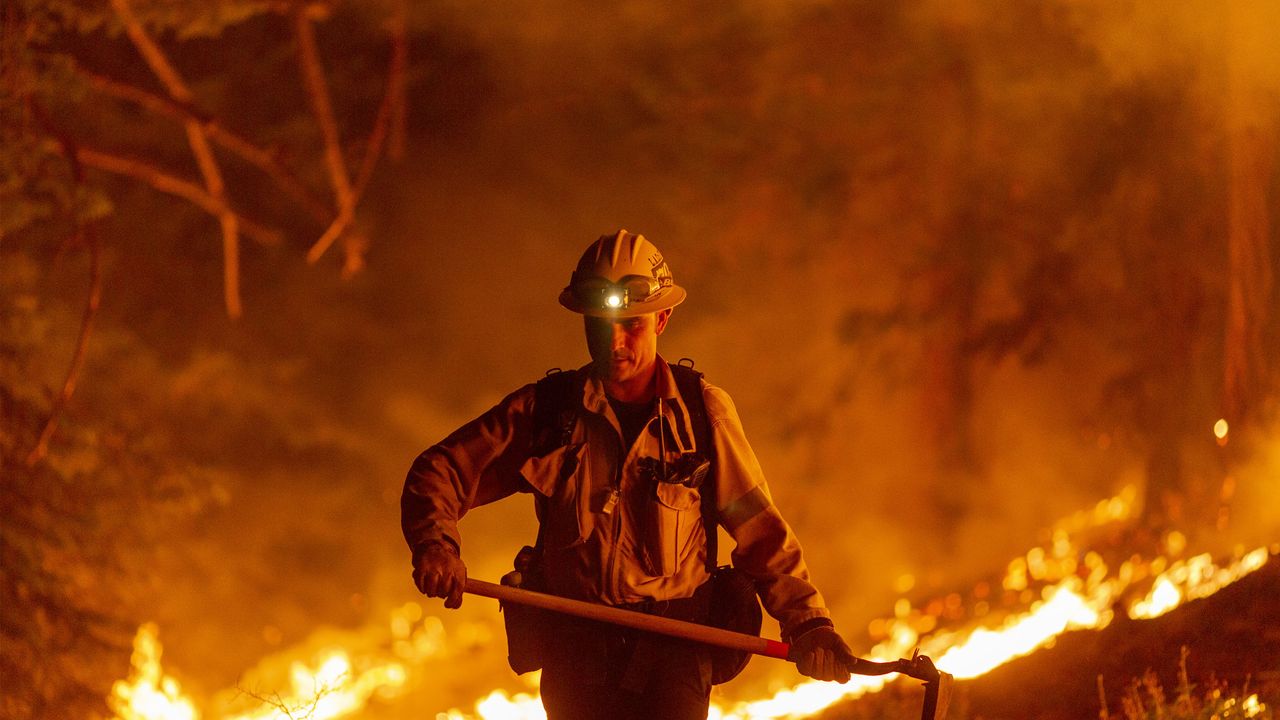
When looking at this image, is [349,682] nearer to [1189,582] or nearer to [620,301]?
[1189,582]

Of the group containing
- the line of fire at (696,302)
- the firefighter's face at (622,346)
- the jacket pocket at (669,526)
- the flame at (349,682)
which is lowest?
the jacket pocket at (669,526)

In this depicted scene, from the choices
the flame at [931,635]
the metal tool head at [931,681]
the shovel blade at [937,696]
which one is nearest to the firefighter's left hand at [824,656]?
the metal tool head at [931,681]

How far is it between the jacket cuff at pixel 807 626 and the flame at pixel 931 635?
136 inches

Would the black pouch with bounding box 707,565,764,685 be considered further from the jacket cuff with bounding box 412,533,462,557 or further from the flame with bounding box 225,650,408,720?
the flame with bounding box 225,650,408,720

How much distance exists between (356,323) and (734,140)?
3322 millimetres

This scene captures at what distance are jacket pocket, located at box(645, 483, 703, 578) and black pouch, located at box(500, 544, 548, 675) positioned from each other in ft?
1.06

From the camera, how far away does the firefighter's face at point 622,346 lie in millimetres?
3180

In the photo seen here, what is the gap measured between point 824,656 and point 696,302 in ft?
22.8

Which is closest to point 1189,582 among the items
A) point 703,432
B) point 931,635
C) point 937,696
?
point 931,635

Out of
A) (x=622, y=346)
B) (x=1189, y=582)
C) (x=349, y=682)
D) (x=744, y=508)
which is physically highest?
(x=1189, y=582)

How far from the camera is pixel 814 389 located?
401 inches

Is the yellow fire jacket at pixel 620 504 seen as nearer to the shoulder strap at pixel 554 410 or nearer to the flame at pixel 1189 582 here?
the shoulder strap at pixel 554 410

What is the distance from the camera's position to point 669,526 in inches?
124

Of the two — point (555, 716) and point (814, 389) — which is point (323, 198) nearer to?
point (814, 389)
